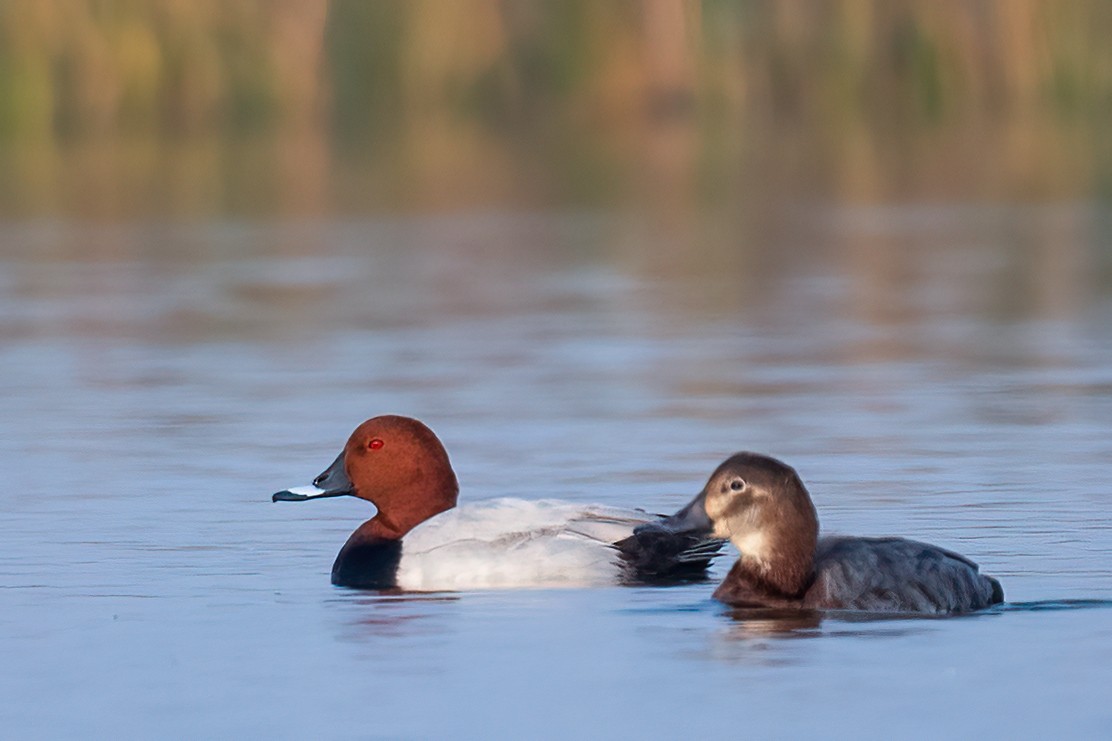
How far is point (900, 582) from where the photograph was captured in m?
7.31

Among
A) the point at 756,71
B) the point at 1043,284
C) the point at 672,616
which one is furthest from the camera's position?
the point at 756,71

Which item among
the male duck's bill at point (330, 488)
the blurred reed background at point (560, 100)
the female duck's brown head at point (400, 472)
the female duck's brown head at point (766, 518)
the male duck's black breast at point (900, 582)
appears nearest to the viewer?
the male duck's black breast at point (900, 582)

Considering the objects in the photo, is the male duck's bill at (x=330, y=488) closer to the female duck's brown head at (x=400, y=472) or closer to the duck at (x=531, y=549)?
the female duck's brown head at (x=400, y=472)

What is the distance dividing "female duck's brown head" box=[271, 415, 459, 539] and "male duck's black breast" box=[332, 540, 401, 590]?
290 millimetres

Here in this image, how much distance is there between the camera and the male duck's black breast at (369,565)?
7.92 meters

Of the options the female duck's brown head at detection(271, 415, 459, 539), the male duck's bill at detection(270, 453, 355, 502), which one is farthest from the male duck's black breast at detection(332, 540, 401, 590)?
the male duck's bill at detection(270, 453, 355, 502)

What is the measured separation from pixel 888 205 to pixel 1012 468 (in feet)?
47.5

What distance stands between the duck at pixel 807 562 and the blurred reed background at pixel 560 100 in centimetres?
1640

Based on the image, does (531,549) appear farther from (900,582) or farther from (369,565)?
(900,582)

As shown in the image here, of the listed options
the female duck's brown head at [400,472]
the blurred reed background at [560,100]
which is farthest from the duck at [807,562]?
the blurred reed background at [560,100]

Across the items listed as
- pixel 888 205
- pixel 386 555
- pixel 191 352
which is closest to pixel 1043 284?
pixel 191 352

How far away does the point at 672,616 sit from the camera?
7.41 m

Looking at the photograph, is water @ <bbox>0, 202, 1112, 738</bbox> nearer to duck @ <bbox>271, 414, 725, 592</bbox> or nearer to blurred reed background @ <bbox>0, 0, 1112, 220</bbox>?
duck @ <bbox>271, 414, 725, 592</bbox>

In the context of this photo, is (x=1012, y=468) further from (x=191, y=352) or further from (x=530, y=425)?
(x=191, y=352)
